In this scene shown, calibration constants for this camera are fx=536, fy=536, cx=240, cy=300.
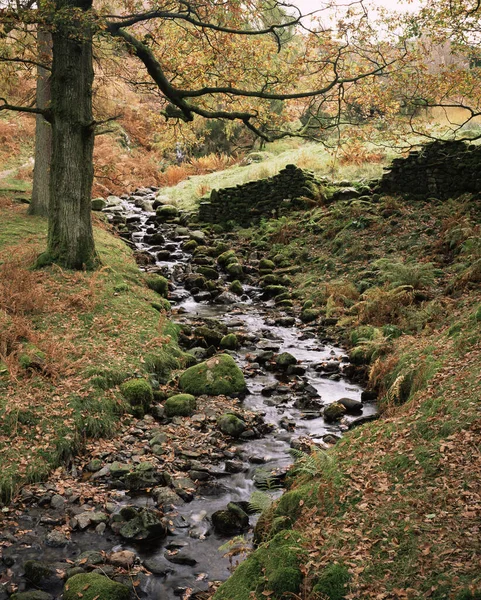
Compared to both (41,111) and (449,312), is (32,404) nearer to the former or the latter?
(41,111)

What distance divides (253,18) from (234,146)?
722 inches

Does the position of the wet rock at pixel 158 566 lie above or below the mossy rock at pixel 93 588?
below

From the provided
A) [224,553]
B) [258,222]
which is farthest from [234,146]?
[224,553]

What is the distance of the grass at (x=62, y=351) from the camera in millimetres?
5863

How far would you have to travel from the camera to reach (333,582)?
337 cm

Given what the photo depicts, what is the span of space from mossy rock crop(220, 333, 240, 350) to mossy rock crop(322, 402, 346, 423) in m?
2.92

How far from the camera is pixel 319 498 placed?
4336mm

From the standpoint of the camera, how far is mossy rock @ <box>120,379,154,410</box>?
7.22 metres

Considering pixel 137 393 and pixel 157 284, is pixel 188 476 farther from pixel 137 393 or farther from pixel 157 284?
pixel 157 284

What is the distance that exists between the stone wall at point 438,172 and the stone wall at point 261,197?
9.48 ft

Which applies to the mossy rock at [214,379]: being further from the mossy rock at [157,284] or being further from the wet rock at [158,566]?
the mossy rock at [157,284]

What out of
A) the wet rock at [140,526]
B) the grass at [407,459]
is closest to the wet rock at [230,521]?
the grass at [407,459]

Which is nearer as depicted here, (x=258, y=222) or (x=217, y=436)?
(x=217, y=436)

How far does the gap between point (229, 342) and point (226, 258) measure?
20.2 feet
